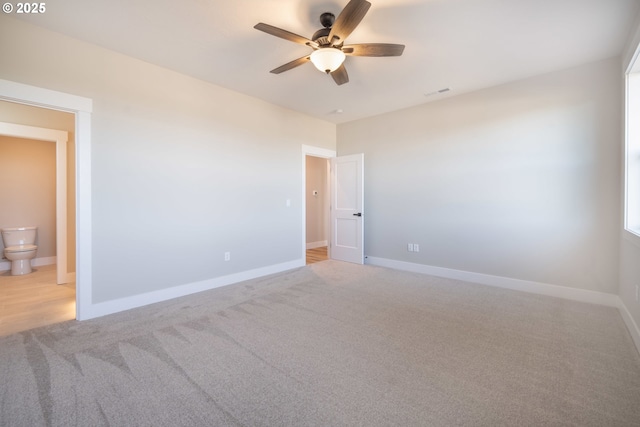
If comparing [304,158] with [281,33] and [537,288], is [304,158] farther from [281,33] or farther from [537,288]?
[537,288]

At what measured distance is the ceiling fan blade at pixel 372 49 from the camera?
2287 millimetres

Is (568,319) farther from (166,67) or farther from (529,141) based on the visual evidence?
(166,67)

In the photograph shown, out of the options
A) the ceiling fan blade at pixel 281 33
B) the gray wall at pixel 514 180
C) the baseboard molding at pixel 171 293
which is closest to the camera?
the ceiling fan blade at pixel 281 33

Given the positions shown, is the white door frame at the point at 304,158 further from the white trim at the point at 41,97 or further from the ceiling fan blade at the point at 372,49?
the white trim at the point at 41,97

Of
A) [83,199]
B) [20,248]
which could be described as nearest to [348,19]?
[83,199]

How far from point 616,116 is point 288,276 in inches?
178

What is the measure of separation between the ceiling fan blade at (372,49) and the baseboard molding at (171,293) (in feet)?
10.6

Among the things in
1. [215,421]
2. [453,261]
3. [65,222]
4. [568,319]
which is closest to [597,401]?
[568,319]

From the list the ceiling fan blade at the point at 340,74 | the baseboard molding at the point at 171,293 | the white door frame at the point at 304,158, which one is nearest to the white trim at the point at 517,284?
the white door frame at the point at 304,158

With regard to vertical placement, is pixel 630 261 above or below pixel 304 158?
below

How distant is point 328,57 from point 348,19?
1.43 ft

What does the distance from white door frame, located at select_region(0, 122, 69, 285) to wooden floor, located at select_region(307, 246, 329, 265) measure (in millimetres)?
3807

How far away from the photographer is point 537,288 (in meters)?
3.54

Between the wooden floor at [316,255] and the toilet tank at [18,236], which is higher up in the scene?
the toilet tank at [18,236]
